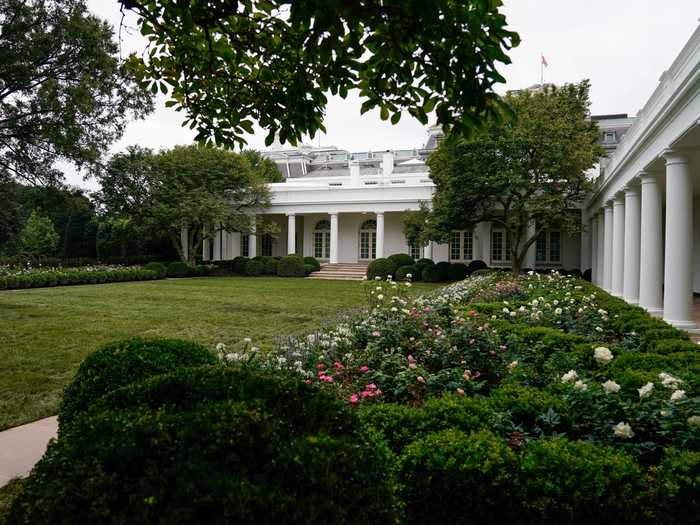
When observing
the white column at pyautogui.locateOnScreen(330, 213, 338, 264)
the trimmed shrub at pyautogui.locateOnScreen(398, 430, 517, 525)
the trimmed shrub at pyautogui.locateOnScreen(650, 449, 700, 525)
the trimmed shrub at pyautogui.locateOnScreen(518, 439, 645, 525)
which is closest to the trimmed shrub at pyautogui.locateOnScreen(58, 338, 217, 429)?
the trimmed shrub at pyautogui.locateOnScreen(398, 430, 517, 525)

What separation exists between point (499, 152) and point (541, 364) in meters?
17.1

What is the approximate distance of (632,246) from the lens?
13.4m

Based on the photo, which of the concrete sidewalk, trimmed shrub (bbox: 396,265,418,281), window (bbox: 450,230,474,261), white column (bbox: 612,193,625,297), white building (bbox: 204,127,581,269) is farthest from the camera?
window (bbox: 450,230,474,261)

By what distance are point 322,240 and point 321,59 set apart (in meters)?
31.9

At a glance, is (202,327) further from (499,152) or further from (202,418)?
(499,152)

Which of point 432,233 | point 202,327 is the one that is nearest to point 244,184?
point 432,233

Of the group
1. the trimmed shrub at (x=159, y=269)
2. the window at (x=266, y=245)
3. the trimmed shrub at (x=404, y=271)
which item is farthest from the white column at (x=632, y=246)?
the window at (x=266, y=245)

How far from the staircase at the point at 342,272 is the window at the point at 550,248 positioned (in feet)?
33.1

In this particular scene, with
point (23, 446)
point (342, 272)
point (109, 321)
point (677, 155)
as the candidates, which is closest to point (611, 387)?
point (23, 446)

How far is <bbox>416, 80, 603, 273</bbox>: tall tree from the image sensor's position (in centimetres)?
1988

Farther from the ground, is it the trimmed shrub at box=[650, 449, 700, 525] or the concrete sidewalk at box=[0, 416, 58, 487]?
the trimmed shrub at box=[650, 449, 700, 525]

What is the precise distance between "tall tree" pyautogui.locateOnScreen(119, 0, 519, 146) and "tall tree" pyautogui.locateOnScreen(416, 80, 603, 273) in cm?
1622

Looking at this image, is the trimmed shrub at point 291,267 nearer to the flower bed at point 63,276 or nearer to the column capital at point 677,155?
the flower bed at point 63,276

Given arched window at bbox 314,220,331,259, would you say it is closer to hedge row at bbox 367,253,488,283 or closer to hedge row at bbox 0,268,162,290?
hedge row at bbox 367,253,488,283
